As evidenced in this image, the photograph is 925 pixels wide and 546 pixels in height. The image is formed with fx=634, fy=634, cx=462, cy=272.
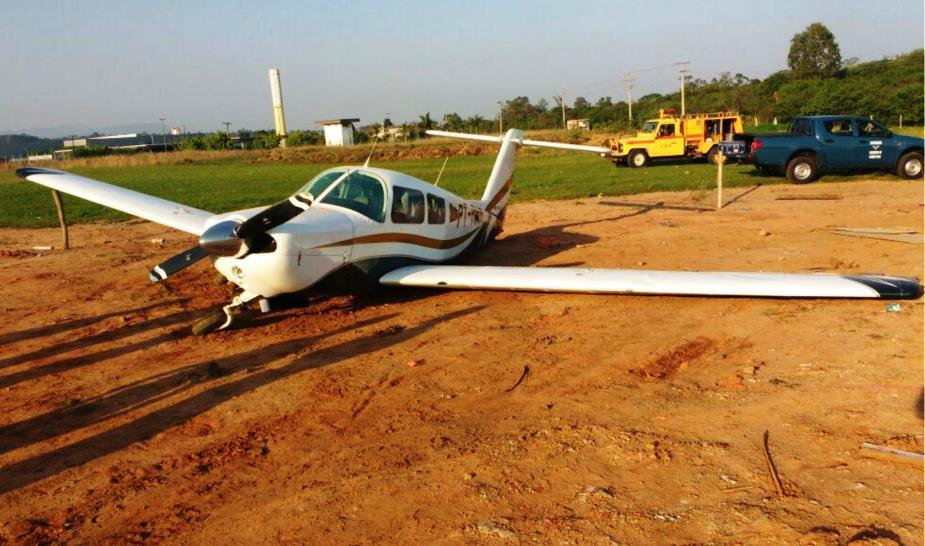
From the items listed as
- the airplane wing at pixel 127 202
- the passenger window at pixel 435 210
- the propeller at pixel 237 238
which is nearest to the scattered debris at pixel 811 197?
the passenger window at pixel 435 210

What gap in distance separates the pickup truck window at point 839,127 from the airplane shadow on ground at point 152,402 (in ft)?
71.3

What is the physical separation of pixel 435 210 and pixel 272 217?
327cm

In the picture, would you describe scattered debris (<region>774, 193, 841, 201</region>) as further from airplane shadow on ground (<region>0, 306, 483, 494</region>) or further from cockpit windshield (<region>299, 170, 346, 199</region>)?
airplane shadow on ground (<region>0, 306, 483, 494</region>)

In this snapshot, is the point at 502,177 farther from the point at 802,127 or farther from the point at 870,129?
the point at 870,129

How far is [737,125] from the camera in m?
33.9

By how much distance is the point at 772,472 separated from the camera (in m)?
4.36

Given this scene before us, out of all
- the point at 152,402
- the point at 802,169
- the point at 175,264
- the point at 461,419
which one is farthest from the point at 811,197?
the point at 152,402

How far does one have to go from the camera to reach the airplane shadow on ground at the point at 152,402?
507 cm

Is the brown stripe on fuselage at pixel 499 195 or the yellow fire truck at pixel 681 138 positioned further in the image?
the yellow fire truck at pixel 681 138

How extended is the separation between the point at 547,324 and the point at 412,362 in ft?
6.94

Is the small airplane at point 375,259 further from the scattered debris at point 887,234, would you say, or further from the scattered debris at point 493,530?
the scattered debris at point 493,530

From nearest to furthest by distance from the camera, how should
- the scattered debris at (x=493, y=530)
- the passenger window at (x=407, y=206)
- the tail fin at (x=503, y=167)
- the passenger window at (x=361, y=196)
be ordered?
the scattered debris at (x=493, y=530), the passenger window at (x=361, y=196), the passenger window at (x=407, y=206), the tail fin at (x=503, y=167)

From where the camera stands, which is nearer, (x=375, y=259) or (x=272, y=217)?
(x=272, y=217)

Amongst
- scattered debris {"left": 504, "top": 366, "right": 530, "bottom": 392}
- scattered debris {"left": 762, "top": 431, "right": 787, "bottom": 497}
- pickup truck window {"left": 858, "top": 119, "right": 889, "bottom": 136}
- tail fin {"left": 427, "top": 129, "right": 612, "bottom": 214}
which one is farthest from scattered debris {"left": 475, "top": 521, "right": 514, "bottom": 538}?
pickup truck window {"left": 858, "top": 119, "right": 889, "bottom": 136}
